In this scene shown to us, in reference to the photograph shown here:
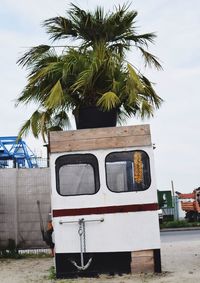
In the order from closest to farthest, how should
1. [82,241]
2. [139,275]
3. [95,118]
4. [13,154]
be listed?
[139,275], [82,241], [95,118], [13,154]

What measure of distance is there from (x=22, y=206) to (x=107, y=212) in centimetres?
767

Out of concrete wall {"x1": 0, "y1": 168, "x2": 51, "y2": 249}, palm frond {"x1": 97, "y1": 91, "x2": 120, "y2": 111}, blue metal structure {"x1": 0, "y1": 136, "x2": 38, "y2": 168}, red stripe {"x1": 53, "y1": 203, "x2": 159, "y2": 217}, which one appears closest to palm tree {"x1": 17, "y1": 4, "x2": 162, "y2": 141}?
palm frond {"x1": 97, "y1": 91, "x2": 120, "y2": 111}

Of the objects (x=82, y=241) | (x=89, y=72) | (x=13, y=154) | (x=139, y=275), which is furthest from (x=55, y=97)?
(x=13, y=154)

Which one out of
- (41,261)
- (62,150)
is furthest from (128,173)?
(41,261)

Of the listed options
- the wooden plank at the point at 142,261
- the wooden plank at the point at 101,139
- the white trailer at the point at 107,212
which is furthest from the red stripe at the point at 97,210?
the wooden plank at the point at 101,139

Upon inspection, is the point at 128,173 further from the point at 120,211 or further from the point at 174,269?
the point at 174,269

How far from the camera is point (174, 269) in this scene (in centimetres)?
1231

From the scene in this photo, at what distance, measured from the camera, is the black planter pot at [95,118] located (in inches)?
506

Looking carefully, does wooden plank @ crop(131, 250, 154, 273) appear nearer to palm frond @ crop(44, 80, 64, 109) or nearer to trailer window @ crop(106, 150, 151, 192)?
trailer window @ crop(106, 150, 151, 192)

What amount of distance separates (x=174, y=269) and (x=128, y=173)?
2.31m

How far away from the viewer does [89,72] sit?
12609 mm

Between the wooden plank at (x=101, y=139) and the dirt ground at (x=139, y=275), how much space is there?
8.45 feet

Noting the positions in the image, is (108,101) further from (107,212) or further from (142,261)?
(142,261)

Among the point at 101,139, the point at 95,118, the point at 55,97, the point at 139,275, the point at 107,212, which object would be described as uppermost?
the point at 55,97
